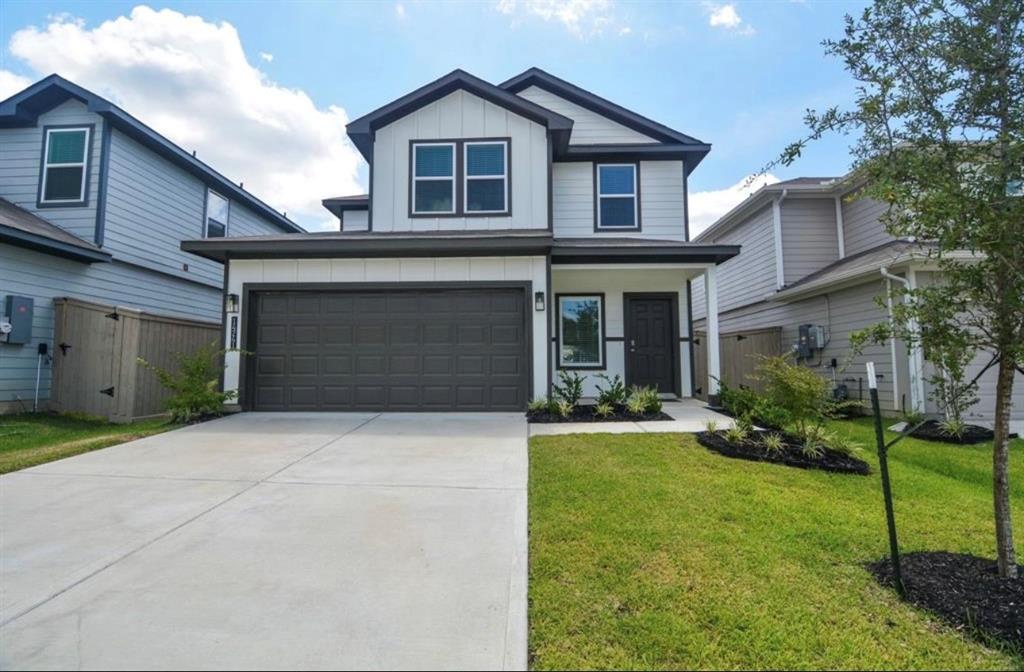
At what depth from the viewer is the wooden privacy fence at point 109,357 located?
798cm

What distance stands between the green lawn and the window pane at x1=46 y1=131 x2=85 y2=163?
11.7m

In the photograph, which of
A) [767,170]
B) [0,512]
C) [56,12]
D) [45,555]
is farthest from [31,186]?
[767,170]

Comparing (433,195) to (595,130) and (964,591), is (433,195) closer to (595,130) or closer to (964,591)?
(595,130)

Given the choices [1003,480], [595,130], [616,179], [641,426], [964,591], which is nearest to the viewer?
[964,591]

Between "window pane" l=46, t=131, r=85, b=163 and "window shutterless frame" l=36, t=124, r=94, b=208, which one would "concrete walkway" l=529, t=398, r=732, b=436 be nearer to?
"window shutterless frame" l=36, t=124, r=94, b=208

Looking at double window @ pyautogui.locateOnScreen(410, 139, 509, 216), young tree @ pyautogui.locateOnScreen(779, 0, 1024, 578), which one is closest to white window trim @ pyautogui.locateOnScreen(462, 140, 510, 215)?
double window @ pyautogui.locateOnScreen(410, 139, 509, 216)

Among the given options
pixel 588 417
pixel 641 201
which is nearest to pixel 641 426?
pixel 588 417

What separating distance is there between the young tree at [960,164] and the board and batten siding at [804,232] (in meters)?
9.98

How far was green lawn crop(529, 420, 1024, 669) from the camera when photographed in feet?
6.96

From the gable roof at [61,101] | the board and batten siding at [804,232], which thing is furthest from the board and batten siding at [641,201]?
the gable roof at [61,101]

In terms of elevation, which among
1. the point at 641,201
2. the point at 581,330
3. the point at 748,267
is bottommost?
the point at 581,330

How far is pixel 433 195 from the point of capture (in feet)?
31.2

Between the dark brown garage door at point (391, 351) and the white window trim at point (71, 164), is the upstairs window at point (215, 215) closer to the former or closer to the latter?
the white window trim at point (71, 164)

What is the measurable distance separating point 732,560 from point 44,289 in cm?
1172
